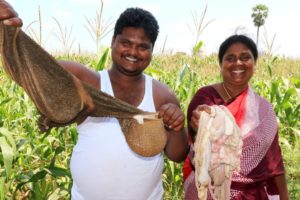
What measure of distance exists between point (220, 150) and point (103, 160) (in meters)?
0.49

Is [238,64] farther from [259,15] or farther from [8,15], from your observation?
[259,15]

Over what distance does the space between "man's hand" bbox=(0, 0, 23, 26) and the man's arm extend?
2.15ft

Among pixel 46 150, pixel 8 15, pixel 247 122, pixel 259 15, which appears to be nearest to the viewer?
pixel 8 15

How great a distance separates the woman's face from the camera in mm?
2213

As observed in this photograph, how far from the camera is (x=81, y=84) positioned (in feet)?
5.40

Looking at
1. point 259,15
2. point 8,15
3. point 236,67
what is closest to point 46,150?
point 236,67

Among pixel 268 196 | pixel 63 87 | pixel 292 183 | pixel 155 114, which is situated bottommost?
pixel 292 183

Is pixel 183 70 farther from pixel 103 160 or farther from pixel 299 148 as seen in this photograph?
pixel 103 160

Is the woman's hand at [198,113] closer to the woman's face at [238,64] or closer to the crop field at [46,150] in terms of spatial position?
the woman's face at [238,64]

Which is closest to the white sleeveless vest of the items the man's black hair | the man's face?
the man's face

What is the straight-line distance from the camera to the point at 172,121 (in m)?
1.71

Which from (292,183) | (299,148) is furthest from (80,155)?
(299,148)

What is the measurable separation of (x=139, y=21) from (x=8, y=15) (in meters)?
0.59

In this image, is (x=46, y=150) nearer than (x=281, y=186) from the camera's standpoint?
No
